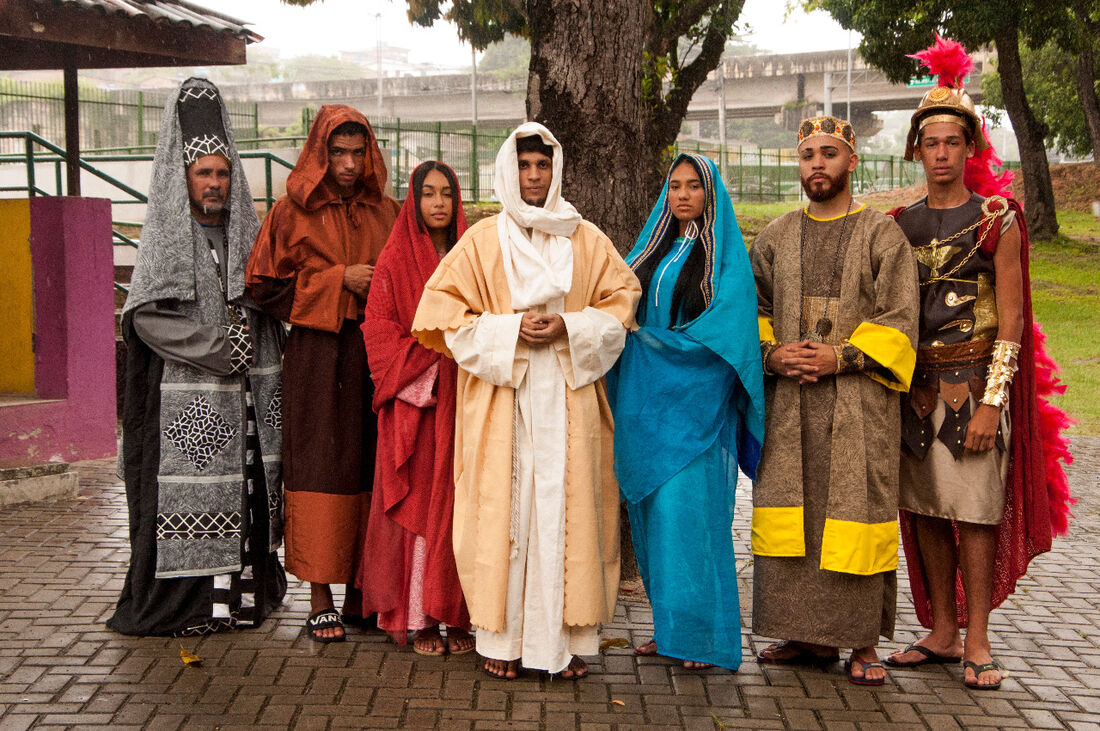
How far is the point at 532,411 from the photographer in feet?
13.6

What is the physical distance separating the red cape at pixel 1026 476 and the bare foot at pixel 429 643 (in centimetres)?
199

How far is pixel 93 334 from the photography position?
8.09 m

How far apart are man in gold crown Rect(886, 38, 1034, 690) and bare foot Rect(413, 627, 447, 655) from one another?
184 centimetres

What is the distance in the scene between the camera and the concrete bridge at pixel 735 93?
3819 centimetres

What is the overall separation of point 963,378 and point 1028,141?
54.6ft


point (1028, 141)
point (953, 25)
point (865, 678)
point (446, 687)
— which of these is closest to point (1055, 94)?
point (1028, 141)

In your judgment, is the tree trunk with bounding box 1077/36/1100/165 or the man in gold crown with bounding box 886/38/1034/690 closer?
the man in gold crown with bounding box 886/38/1034/690

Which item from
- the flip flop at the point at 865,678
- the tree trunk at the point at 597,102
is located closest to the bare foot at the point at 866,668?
the flip flop at the point at 865,678

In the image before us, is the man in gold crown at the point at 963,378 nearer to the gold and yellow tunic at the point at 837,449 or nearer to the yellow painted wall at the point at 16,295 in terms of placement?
the gold and yellow tunic at the point at 837,449

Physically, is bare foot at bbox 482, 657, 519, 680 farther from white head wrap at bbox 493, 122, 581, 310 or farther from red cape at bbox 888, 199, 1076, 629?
red cape at bbox 888, 199, 1076, 629

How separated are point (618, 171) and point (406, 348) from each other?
1.69m

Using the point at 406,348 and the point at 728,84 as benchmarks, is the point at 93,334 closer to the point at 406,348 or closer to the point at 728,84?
the point at 406,348

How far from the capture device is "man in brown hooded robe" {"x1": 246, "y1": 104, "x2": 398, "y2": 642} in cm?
458

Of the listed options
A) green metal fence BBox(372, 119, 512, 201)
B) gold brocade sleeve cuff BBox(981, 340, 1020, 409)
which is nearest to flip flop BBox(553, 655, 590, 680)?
gold brocade sleeve cuff BBox(981, 340, 1020, 409)
